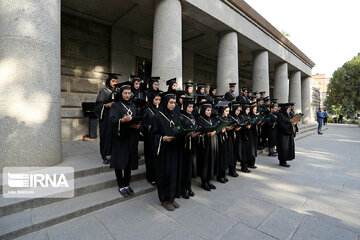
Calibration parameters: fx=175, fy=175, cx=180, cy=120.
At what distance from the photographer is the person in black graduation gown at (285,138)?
598 cm

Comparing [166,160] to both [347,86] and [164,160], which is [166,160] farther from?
[347,86]

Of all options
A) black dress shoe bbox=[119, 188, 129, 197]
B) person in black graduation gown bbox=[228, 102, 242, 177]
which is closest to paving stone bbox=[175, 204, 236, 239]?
black dress shoe bbox=[119, 188, 129, 197]

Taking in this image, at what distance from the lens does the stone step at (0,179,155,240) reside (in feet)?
8.34

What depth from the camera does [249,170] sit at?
18.6 feet

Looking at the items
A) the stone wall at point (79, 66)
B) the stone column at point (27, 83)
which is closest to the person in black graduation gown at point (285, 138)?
the stone column at point (27, 83)

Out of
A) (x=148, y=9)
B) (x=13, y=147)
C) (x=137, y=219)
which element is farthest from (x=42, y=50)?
(x=148, y=9)

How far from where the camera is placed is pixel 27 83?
3783mm

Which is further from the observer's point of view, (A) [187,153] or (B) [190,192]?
(B) [190,192]

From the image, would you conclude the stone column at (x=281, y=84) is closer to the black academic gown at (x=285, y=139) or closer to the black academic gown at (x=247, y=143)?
the black academic gown at (x=285, y=139)

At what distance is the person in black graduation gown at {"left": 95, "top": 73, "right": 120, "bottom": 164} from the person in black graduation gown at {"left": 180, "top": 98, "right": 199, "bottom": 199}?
174 centimetres

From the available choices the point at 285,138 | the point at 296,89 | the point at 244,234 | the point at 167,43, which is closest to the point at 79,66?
the point at 167,43

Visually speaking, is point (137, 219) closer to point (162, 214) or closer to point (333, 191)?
point (162, 214)

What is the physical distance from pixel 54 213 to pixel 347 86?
4011cm

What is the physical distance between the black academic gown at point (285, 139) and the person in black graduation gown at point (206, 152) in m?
3.20
